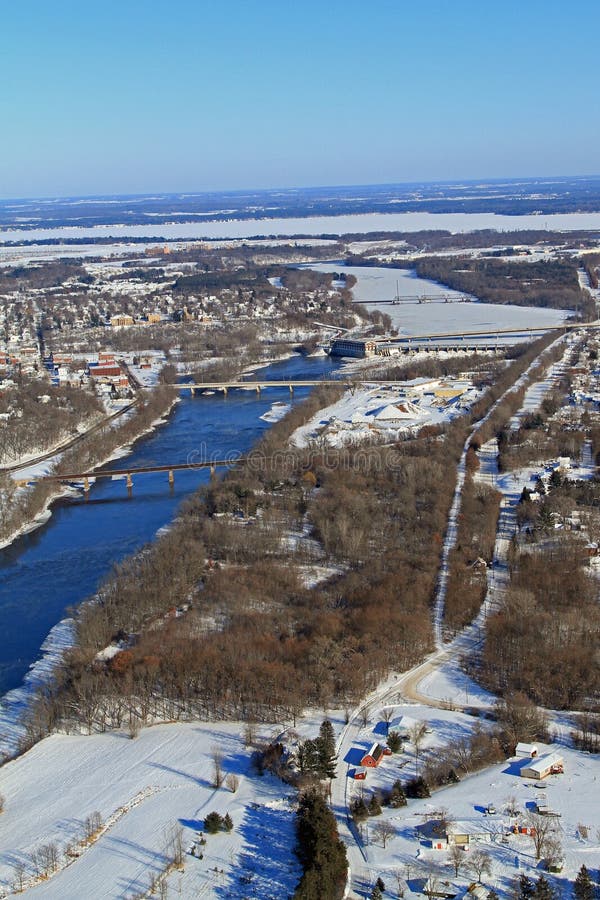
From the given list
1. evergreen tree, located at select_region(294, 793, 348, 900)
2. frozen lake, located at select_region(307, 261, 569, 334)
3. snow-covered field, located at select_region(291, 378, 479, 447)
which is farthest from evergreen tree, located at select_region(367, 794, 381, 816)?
frozen lake, located at select_region(307, 261, 569, 334)

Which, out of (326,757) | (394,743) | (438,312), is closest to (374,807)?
(326,757)

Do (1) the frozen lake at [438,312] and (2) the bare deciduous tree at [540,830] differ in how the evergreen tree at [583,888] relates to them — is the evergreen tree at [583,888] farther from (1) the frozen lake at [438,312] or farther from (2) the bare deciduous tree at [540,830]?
(1) the frozen lake at [438,312]

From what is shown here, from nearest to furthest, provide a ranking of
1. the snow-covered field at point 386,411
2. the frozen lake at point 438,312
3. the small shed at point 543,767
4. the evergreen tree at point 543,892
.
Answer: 1. the evergreen tree at point 543,892
2. the small shed at point 543,767
3. the snow-covered field at point 386,411
4. the frozen lake at point 438,312

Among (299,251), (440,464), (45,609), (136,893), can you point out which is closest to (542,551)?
(440,464)

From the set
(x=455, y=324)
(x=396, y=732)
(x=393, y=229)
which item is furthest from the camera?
(x=393, y=229)

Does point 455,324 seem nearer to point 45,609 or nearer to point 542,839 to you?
point 45,609

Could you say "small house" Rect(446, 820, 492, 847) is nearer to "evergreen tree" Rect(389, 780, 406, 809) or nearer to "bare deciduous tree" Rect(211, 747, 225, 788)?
"evergreen tree" Rect(389, 780, 406, 809)

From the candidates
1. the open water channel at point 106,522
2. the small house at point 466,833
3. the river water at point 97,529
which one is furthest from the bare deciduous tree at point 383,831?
the river water at point 97,529
